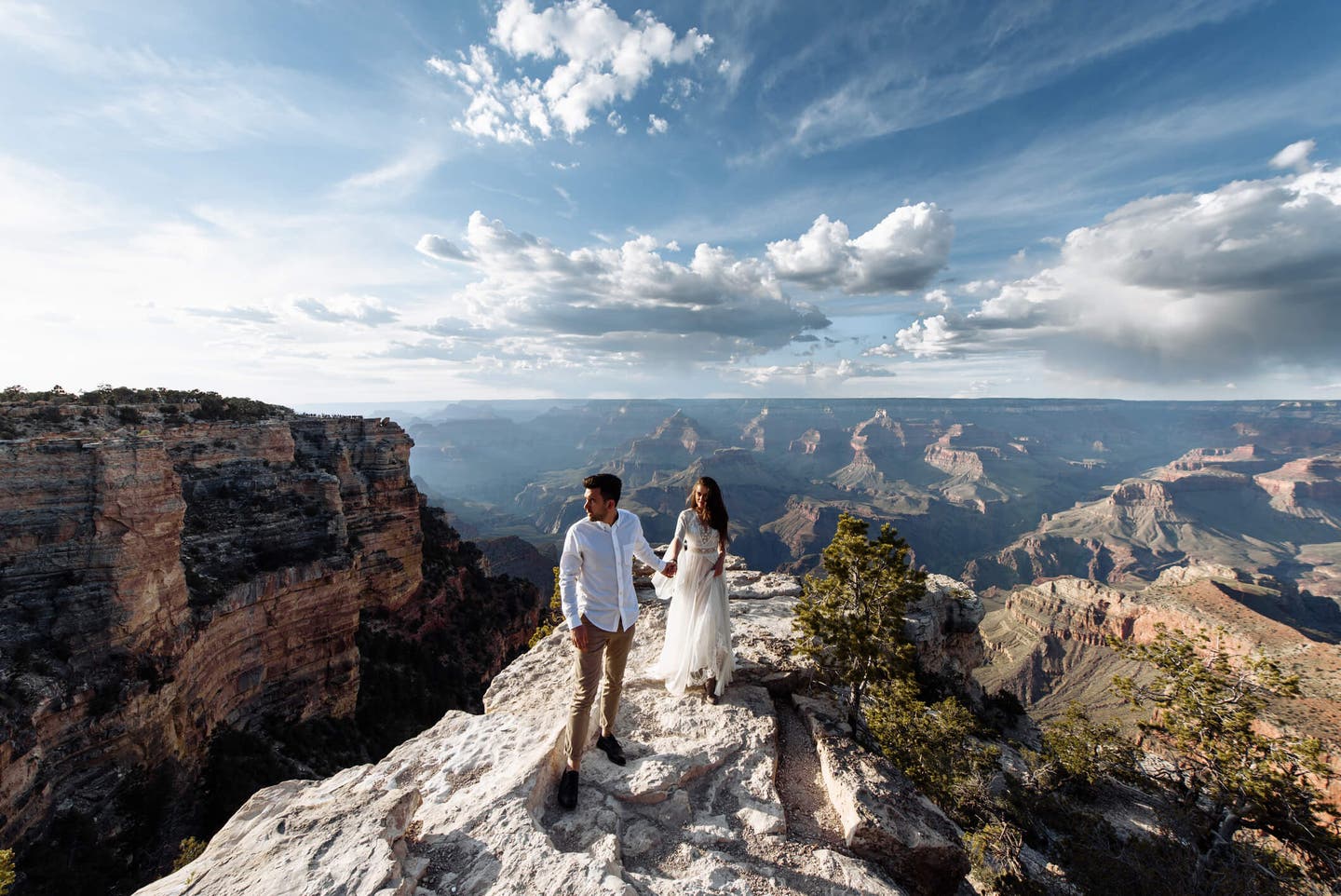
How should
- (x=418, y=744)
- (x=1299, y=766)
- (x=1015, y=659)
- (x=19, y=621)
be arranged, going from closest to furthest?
1. (x=418, y=744)
2. (x=1299, y=766)
3. (x=19, y=621)
4. (x=1015, y=659)

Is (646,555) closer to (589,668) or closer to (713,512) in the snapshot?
(713,512)

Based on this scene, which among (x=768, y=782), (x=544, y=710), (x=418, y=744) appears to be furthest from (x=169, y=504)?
(x=768, y=782)

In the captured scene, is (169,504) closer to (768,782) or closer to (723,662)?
(723,662)

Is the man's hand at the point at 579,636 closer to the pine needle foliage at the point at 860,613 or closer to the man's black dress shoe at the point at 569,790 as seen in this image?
the man's black dress shoe at the point at 569,790

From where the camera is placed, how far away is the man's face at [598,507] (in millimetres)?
5441

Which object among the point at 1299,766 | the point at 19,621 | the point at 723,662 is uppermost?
the point at 723,662

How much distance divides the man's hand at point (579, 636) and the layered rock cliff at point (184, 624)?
17693 millimetres

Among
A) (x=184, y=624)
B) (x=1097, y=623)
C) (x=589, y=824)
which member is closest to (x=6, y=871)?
(x=184, y=624)

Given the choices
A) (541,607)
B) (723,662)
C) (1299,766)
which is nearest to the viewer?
(723,662)

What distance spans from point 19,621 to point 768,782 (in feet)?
71.7

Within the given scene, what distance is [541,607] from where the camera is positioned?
144 ft

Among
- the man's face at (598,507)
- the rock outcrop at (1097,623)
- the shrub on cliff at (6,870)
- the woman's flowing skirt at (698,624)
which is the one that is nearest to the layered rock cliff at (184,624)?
the shrub on cliff at (6,870)

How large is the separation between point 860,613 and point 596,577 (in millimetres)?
5489

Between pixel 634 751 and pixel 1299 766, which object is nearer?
pixel 634 751
